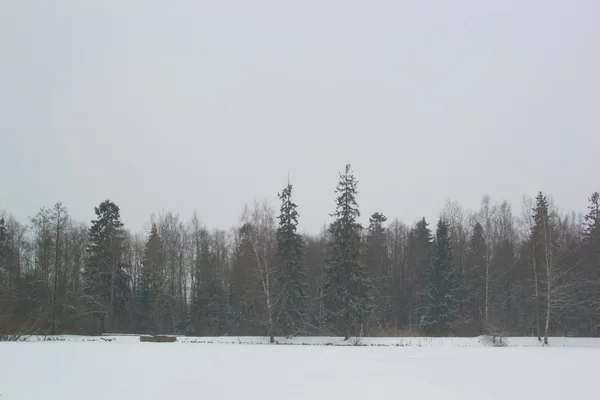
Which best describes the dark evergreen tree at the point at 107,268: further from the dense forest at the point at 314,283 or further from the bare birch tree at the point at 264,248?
the bare birch tree at the point at 264,248

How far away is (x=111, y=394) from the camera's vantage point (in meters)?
12.3

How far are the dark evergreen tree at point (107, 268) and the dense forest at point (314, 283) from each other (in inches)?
5.5

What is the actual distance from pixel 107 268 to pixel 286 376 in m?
41.9

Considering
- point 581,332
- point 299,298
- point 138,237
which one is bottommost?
point 581,332

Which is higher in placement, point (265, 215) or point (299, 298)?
point (265, 215)

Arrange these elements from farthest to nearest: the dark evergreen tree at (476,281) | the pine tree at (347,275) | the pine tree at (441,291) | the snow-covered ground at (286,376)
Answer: the dark evergreen tree at (476,281)
the pine tree at (441,291)
the pine tree at (347,275)
the snow-covered ground at (286,376)

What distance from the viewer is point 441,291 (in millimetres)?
46125

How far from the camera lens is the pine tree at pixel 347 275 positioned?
38.5m

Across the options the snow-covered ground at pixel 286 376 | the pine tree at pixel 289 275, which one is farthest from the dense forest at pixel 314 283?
the snow-covered ground at pixel 286 376

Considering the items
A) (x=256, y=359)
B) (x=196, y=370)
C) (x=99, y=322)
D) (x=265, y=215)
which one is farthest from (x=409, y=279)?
(x=196, y=370)

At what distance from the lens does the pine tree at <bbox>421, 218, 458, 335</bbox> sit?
1790 inches

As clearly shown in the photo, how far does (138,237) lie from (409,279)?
4335 cm

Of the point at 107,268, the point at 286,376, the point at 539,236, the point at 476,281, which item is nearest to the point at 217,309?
the point at 107,268

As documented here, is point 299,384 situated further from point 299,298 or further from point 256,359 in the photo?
point 299,298
